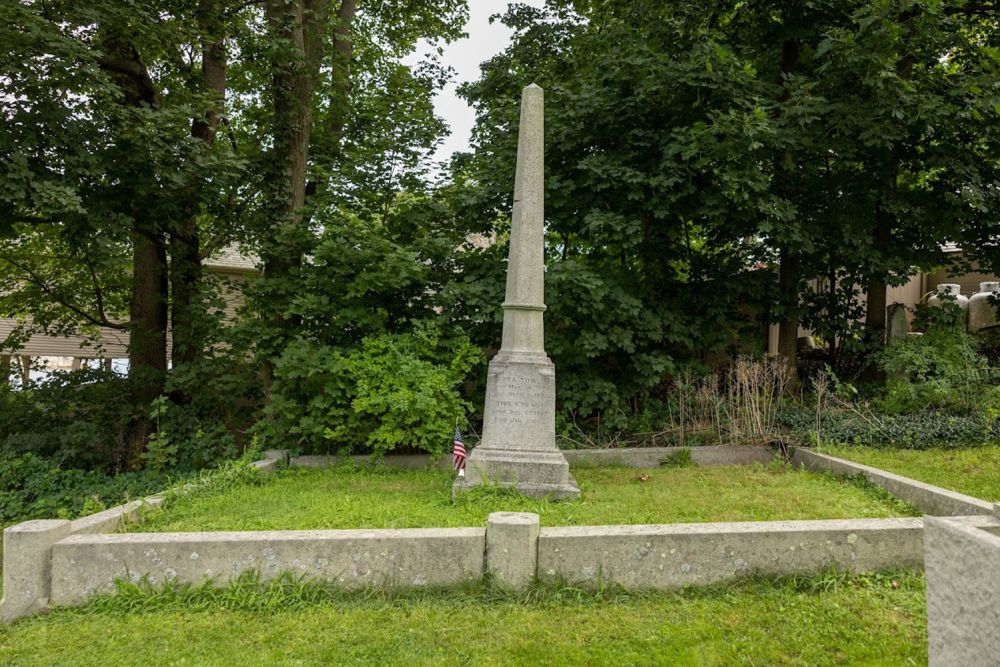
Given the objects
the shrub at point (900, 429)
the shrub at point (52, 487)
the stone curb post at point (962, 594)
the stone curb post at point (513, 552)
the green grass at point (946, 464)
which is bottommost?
the shrub at point (52, 487)

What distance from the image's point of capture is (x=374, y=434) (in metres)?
7.29

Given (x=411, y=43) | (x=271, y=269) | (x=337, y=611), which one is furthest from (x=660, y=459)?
(x=411, y=43)

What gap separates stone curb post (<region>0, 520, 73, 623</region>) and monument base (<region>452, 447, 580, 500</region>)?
122 inches

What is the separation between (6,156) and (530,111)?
20.1ft

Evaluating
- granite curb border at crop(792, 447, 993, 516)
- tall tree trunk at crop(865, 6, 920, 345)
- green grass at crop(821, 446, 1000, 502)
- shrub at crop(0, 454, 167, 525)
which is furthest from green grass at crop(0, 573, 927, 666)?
tall tree trunk at crop(865, 6, 920, 345)

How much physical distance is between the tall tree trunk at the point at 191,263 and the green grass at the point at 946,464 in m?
8.97

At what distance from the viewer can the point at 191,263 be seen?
9.59 m

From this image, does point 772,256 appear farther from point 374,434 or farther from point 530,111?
point 374,434

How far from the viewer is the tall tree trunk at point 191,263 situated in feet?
29.8

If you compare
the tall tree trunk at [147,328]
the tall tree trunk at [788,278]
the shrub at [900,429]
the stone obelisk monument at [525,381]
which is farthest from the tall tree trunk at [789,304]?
the tall tree trunk at [147,328]

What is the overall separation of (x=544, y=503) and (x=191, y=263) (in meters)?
7.38

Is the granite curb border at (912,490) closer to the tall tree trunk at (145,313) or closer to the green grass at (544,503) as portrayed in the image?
the green grass at (544,503)

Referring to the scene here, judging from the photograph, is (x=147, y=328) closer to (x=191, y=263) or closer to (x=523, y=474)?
(x=191, y=263)

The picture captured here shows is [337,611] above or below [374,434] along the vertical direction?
below
